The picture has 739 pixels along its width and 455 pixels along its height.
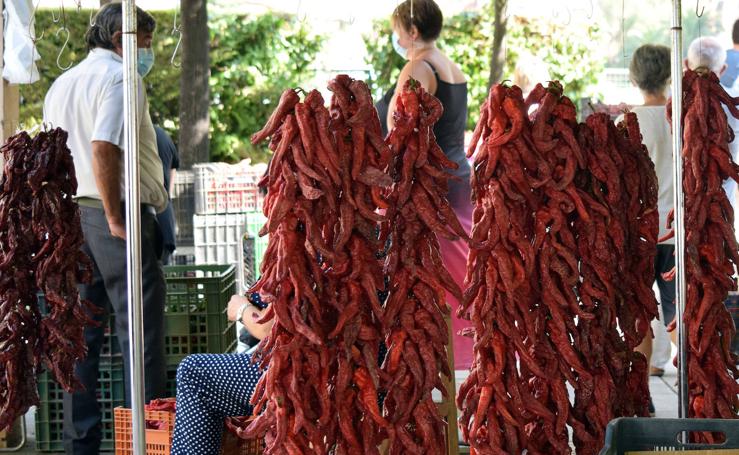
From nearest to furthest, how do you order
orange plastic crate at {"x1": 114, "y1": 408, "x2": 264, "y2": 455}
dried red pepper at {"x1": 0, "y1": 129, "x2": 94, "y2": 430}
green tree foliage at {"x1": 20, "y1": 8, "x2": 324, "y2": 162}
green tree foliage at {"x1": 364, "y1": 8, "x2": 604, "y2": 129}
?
dried red pepper at {"x1": 0, "y1": 129, "x2": 94, "y2": 430}, orange plastic crate at {"x1": 114, "y1": 408, "x2": 264, "y2": 455}, green tree foliage at {"x1": 20, "y1": 8, "x2": 324, "y2": 162}, green tree foliage at {"x1": 364, "y1": 8, "x2": 604, "y2": 129}

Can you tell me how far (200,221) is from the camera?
28.9 ft

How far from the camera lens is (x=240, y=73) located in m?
15.3

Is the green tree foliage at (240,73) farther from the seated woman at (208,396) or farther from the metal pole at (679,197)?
the metal pole at (679,197)

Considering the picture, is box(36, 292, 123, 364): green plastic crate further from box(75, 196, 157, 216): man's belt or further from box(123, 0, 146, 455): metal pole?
box(123, 0, 146, 455): metal pole

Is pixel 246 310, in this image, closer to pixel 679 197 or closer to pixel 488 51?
pixel 679 197

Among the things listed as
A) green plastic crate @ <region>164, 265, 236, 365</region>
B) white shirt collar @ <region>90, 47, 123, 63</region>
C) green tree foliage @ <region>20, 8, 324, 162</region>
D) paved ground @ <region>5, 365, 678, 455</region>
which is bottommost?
paved ground @ <region>5, 365, 678, 455</region>

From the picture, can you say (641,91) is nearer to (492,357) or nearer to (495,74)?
(492,357)

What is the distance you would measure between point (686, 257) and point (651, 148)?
7.00 feet

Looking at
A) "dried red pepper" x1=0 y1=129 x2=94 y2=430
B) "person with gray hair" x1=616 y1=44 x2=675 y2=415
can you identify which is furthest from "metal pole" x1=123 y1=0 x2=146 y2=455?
"person with gray hair" x1=616 y1=44 x2=675 y2=415

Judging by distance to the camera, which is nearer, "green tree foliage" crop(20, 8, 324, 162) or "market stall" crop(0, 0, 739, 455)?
"market stall" crop(0, 0, 739, 455)

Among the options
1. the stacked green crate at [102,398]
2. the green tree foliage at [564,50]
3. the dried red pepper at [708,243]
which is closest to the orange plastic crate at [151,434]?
the stacked green crate at [102,398]

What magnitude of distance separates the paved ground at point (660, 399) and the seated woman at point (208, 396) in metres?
1.86

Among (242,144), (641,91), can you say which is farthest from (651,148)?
(242,144)

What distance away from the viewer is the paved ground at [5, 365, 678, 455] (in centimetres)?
550
